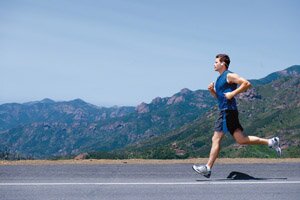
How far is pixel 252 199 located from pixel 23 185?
3223 mm

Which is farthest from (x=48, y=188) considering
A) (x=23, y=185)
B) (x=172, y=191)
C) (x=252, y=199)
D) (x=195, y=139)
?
(x=195, y=139)

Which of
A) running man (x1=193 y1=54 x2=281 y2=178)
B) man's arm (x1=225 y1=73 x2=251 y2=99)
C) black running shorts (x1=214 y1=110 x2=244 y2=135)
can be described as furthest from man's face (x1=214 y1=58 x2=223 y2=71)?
black running shorts (x1=214 y1=110 x2=244 y2=135)

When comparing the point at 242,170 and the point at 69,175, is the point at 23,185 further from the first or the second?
the point at 242,170

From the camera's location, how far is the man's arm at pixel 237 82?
5746mm

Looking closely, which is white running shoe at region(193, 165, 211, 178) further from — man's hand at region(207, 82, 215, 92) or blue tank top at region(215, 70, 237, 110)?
man's hand at region(207, 82, 215, 92)

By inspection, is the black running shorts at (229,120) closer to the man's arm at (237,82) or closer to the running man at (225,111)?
the running man at (225,111)

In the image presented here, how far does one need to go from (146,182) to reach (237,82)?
2.05 m

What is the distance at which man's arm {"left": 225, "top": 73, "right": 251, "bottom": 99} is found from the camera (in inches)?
226

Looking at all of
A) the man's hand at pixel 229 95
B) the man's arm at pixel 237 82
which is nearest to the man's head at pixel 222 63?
the man's arm at pixel 237 82

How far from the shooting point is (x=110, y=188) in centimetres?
537

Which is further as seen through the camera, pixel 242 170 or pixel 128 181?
pixel 242 170

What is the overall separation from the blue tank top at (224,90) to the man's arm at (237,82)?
0.27ft

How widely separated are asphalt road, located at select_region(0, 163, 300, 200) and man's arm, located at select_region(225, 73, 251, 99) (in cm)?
132

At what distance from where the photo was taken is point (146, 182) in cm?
581
